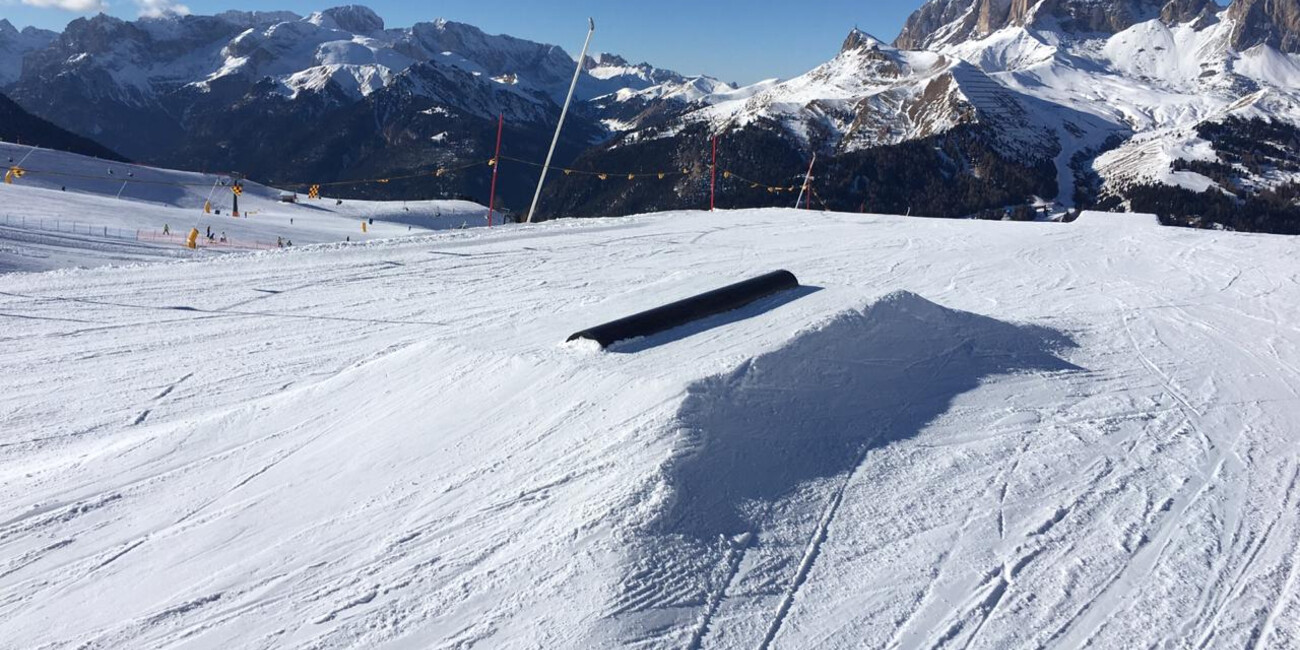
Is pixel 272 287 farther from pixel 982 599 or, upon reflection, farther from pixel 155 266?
pixel 982 599

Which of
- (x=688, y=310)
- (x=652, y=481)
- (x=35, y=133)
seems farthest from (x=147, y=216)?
(x=35, y=133)

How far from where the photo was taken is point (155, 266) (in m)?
18.2

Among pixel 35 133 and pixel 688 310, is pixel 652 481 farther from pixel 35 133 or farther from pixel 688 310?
pixel 35 133

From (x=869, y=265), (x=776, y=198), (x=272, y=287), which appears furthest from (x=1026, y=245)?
(x=776, y=198)

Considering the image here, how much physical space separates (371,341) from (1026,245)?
65.7 feet

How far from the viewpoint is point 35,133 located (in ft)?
493

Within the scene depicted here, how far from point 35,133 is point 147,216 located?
477 feet

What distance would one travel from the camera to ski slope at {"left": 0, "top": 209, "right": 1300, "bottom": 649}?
5.99m

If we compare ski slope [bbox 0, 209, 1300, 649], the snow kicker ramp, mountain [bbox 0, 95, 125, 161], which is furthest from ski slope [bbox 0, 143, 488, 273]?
mountain [bbox 0, 95, 125, 161]

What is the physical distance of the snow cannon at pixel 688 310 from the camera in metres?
10.2

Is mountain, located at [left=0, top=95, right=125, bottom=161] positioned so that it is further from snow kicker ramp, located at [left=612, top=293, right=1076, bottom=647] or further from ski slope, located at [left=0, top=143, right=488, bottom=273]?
snow kicker ramp, located at [left=612, top=293, right=1076, bottom=647]

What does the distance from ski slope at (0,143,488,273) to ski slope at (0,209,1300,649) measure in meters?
17.5

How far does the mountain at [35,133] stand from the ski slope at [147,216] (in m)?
85.7

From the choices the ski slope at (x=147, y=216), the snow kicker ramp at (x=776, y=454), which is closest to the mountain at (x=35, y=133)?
the ski slope at (x=147, y=216)
